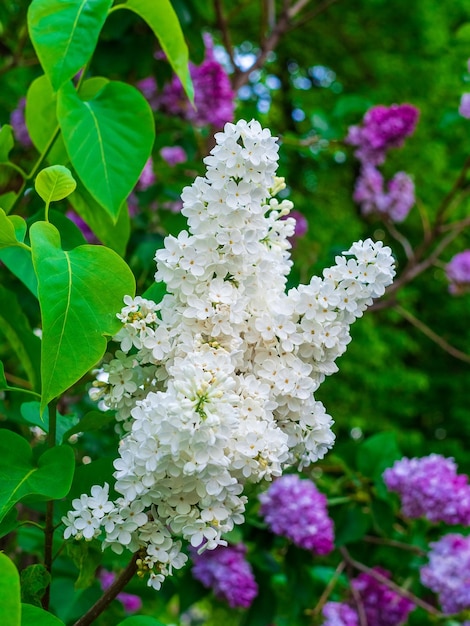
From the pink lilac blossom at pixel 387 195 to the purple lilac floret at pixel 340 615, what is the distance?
4.44ft

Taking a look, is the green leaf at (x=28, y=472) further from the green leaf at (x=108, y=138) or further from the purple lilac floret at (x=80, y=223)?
the purple lilac floret at (x=80, y=223)

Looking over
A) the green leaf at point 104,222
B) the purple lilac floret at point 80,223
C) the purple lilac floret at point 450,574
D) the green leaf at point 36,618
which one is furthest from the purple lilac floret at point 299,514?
the green leaf at point 36,618

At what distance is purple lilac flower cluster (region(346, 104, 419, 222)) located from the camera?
2.32m

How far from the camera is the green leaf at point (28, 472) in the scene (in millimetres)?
711

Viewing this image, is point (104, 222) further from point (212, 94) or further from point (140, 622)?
point (212, 94)

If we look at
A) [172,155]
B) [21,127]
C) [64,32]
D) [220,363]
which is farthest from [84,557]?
[172,155]

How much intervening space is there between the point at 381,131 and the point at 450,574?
1.23 meters

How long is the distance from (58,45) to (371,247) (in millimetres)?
391

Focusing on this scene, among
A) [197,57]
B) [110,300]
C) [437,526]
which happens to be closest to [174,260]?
[110,300]

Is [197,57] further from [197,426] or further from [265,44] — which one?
[197,426]

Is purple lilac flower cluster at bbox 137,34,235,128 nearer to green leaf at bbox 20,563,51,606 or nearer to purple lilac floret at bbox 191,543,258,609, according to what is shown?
purple lilac floret at bbox 191,543,258,609

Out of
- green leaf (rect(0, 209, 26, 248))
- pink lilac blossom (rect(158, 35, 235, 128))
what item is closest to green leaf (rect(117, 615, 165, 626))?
green leaf (rect(0, 209, 26, 248))

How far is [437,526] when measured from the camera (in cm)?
207

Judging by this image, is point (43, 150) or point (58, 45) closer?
point (58, 45)
